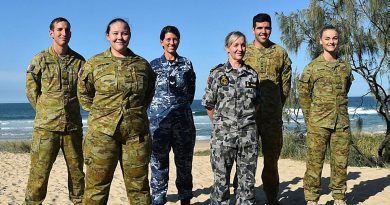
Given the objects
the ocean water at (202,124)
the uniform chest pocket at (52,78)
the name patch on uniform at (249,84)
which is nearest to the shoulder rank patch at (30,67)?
the uniform chest pocket at (52,78)

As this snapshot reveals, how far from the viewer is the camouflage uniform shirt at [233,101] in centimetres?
403

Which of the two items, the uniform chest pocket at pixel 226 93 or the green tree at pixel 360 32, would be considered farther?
the green tree at pixel 360 32

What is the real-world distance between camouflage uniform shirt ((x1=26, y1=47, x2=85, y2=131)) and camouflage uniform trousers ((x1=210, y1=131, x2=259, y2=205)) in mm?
1585

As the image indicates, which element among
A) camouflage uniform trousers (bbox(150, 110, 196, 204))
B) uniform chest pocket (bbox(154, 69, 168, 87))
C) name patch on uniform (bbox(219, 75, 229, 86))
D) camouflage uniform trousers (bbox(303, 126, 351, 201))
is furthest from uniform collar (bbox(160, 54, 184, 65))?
camouflage uniform trousers (bbox(303, 126, 351, 201))

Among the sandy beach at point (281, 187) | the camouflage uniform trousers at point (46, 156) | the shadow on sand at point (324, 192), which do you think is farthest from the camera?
the sandy beach at point (281, 187)

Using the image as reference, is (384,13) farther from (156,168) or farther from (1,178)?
(1,178)

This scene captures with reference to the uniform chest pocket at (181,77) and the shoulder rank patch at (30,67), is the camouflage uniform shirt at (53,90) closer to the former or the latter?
the shoulder rank patch at (30,67)

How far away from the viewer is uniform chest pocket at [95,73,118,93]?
12.0 feet

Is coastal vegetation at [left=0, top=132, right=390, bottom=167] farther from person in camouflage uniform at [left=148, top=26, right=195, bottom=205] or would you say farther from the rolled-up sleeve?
the rolled-up sleeve

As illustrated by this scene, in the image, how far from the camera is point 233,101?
4.03 meters

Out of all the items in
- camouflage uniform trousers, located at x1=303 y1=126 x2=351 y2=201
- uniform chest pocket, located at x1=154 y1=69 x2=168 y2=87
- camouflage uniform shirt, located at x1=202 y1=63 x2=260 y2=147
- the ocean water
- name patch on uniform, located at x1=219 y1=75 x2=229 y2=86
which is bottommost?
the ocean water

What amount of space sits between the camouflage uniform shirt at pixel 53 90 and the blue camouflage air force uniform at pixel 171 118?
91 centimetres

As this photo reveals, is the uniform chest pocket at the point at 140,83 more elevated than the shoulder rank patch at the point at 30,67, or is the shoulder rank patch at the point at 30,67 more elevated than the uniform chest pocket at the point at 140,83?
the shoulder rank patch at the point at 30,67

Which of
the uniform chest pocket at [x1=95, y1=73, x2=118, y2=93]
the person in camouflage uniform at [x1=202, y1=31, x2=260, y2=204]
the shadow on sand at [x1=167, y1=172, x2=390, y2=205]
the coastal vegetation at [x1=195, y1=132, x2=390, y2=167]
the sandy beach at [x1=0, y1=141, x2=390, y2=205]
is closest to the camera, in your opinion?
the uniform chest pocket at [x1=95, y1=73, x2=118, y2=93]
